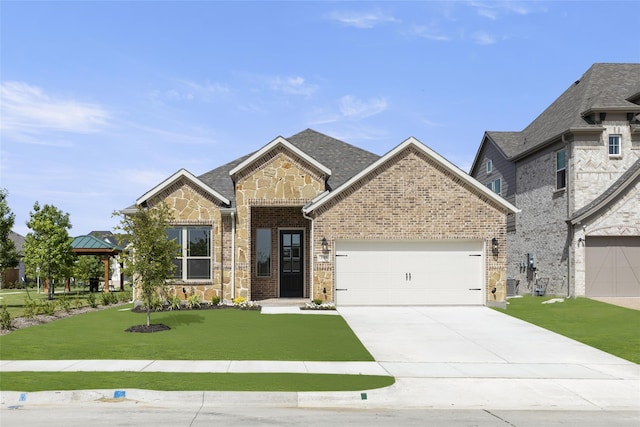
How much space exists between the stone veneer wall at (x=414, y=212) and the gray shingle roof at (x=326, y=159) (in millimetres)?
3587

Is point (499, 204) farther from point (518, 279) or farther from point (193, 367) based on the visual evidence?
point (193, 367)

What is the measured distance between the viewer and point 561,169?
1111 inches

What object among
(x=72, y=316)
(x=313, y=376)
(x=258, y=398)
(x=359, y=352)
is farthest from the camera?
(x=72, y=316)

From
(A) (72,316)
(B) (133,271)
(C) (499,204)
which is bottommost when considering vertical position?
(A) (72,316)

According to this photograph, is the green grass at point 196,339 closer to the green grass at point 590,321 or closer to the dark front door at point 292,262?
the dark front door at point 292,262

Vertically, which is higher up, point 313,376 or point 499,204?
point 499,204

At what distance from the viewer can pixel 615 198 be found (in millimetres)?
26016

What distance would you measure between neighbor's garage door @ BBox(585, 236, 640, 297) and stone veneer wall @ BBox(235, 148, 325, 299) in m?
13.2

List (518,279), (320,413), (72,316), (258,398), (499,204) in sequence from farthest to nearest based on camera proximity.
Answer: (518,279) < (499,204) < (72,316) < (258,398) < (320,413)

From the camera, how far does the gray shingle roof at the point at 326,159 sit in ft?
86.3

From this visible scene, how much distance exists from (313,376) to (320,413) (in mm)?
2145

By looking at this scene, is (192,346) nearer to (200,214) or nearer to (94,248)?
(200,214)

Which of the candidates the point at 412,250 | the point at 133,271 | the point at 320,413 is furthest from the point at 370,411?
the point at 412,250

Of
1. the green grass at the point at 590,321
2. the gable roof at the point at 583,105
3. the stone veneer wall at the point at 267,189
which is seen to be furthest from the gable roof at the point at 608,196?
the stone veneer wall at the point at 267,189
